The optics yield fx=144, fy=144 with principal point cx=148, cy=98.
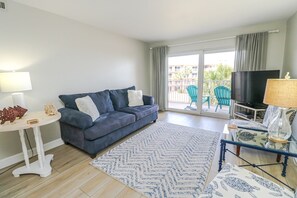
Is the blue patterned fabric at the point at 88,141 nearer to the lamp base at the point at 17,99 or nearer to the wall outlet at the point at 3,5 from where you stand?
the lamp base at the point at 17,99

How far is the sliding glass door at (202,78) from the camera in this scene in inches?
158

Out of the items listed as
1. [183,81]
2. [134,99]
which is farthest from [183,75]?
[134,99]

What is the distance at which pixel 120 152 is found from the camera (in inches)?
91.8

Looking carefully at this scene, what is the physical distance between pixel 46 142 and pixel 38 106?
635mm

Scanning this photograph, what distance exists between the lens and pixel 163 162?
2061 mm

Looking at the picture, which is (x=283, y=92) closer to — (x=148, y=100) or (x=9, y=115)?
(x=148, y=100)

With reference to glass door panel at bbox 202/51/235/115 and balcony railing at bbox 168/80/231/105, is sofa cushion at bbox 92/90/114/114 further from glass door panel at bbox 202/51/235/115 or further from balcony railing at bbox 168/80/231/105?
glass door panel at bbox 202/51/235/115

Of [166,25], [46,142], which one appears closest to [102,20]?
[166,25]

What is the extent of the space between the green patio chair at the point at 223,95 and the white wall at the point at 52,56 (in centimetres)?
290

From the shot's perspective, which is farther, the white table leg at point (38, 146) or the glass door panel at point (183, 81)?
the glass door panel at point (183, 81)

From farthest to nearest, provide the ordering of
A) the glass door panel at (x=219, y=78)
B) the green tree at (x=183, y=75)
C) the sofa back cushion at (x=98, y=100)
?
the green tree at (x=183, y=75) < the glass door panel at (x=219, y=78) < the sofa back cushion at (x=98, y=100)

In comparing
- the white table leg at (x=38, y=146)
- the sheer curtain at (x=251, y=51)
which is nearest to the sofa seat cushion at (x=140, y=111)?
the white table leg at (x=38, y=146)

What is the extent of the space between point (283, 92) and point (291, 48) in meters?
2.08

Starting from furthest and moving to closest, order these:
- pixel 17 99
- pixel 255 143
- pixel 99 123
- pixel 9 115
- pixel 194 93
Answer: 1. pixel 194 93
2. pixel 99 123
3. pixel 17 99
4. pixel 255 143
5. pixel 9 115
